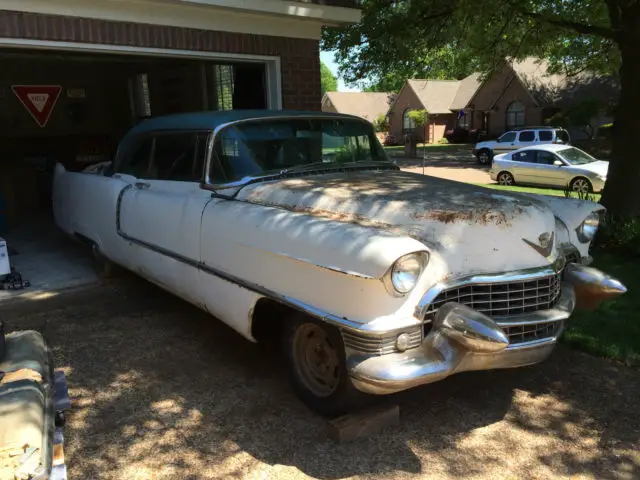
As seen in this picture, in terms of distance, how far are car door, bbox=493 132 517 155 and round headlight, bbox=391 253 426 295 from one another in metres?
23.5

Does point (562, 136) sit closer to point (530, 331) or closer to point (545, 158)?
Result: point (545, 158)

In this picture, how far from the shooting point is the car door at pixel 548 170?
16.4 meters

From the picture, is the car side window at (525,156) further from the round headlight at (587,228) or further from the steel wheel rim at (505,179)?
the round headlight at (587,228)

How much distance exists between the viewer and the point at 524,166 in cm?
1731

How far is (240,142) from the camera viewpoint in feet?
13.7

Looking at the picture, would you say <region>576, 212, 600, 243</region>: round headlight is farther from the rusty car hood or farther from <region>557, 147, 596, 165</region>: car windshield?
<region>557, 147, 596, 165</region>: car windshield

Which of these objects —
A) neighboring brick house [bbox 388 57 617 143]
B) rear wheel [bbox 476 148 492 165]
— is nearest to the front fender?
rear wheel [bbox 476 148 492 165]

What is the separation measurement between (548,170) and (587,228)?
13.8m

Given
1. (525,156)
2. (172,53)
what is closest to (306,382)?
(172,53)

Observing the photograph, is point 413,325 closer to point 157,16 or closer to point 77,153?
point 157,16

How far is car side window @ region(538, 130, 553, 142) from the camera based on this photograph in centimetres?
2426

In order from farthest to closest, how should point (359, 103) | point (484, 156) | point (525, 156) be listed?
point (359, 103) < point (484, 156) < point (525, 156)

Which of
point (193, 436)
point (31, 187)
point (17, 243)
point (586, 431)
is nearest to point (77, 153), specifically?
point (31, 187)

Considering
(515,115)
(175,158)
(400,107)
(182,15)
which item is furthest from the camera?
(400,107)
